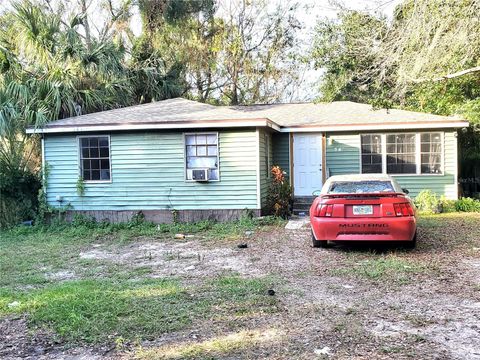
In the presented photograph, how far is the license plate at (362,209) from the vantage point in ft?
23.2

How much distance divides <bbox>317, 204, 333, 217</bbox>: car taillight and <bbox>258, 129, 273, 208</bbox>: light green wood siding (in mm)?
4494

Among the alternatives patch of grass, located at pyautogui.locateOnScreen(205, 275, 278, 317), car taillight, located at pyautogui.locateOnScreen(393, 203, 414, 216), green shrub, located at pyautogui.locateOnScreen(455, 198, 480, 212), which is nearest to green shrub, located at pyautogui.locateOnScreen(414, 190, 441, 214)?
green shrub, located at pyautogui.locateOnScreen(455, 198, 480, 212)

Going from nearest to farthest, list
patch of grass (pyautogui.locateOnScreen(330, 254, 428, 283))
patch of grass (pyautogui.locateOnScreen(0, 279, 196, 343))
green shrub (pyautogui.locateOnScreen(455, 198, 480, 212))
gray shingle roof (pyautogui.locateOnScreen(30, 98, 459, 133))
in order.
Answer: patch of grass (pyautogui.locateOnScreen(0, 279, 196, 343))
patch of grass (pyautogui.locateOnScreen(330, 254, 428, 283))
gray shingle roof (pyautogui.locateOnScreen(30, 98, 459, 133))
green shrub (pyautogui.locateOnScreen(455, 198, 480, 212))

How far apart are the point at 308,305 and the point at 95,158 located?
30.5 ft

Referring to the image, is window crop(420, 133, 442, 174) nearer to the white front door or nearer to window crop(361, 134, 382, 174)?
window crop(361, 134, 382, 174)

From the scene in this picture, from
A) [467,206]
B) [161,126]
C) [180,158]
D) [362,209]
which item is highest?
[161,126]

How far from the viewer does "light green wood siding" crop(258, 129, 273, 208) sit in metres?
12.0

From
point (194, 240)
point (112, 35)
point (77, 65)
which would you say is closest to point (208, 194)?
point (194, 240)

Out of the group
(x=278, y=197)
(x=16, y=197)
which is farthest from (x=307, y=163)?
(x=16, y=197)

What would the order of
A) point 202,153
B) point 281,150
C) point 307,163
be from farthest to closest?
1. point 281,150
2. point 307,163
3. point 202,153

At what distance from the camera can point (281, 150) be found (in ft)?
47.4

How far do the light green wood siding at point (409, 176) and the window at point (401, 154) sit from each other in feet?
0.90

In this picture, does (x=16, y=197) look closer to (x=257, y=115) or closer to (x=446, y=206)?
(x=257, y=115)

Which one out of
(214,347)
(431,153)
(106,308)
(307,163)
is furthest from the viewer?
(307,163)
